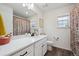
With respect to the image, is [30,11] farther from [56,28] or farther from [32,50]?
[32,50]

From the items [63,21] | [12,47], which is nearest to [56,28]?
[63,21]

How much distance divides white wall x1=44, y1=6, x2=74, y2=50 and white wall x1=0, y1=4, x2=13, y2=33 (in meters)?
0.75

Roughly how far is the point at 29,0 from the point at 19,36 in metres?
0.79

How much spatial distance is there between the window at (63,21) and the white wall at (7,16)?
0.98 m

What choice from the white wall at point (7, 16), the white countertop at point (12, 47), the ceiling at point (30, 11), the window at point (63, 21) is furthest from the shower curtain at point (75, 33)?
the white wall at point (7, 16)

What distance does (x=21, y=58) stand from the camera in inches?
31.9

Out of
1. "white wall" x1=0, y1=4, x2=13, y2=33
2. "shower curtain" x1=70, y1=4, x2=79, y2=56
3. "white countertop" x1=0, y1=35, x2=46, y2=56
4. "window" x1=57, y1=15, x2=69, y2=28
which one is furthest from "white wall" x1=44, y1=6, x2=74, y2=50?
"white wall" x1=0, y1=4, x2=13, y2=33

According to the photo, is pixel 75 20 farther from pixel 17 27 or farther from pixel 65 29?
pixel 17 27

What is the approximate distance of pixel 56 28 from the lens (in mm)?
1371

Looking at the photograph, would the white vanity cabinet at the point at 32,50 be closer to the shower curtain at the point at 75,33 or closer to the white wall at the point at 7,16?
the white wall at the point at 7,16

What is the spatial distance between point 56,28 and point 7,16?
1.02 meters

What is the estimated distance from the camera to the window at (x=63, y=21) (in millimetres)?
1310

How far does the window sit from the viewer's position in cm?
131

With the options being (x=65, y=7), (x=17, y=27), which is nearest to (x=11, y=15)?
(x=17, y=27)
